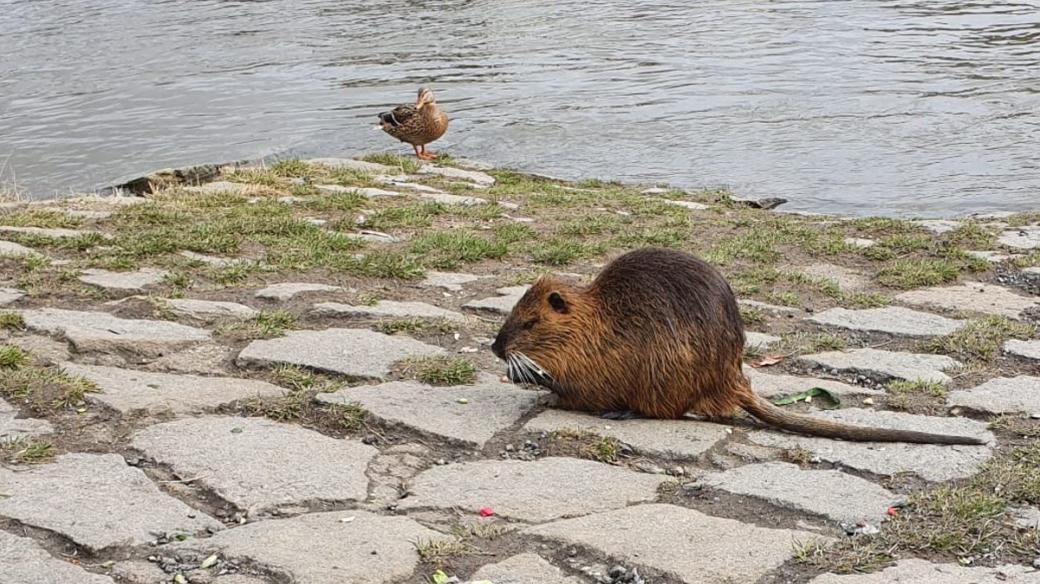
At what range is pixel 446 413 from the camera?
14.4 ft

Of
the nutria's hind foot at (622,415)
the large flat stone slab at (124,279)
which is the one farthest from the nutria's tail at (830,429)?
the large flat stone slab at (124,279)

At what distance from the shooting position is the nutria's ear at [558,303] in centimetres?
461

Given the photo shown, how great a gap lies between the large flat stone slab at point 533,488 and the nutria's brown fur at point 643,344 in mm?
553

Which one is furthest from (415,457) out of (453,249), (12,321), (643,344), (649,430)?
(453,249)

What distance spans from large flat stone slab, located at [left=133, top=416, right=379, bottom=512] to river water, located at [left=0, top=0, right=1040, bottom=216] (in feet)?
24.6

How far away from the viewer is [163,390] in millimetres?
4402

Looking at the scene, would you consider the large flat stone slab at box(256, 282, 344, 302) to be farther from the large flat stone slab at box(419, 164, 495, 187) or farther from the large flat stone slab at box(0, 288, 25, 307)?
the large flat stone slab at box(419, 164, 495, 187)

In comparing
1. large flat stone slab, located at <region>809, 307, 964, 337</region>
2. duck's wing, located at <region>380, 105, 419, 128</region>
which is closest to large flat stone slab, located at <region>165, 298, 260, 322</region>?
large flat stone slab, located at <region>809, 307, 964, 337</region>

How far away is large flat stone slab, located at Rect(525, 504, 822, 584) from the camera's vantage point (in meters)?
3.19

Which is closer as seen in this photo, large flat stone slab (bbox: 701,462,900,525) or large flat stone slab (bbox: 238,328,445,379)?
large flat stone slab (bbox: 701,462,900,525)

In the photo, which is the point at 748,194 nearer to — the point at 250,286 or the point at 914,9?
the point at 250,286

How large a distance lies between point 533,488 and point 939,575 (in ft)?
4.00

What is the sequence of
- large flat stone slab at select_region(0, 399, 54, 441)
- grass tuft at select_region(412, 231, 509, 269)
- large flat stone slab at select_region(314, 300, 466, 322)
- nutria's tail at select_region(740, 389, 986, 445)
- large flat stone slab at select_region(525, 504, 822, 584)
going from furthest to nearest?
grass tuft at select_region(412, 231, 509, 269) → large flat stone slab at select_region(314, 300, 466, 322) → nutria's tail at select_region(740, 389, 986, 445) → large flat stone slab at select_region(0, 399, 54, 441) → large flat stone slab at select_region(525, 504, 822, 584)

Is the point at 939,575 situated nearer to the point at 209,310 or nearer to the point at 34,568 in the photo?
the point at 34,568
